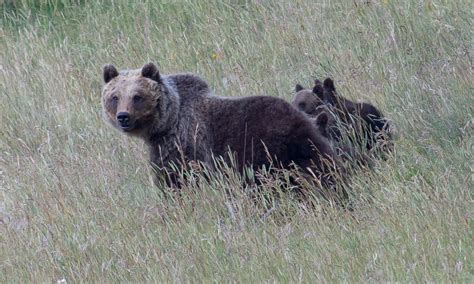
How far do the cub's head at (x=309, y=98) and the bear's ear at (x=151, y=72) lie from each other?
5.13 feet

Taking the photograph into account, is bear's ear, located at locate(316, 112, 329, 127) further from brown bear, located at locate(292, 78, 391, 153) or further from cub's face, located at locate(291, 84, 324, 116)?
cub's face, located at locate(291, 84, 324, 116)

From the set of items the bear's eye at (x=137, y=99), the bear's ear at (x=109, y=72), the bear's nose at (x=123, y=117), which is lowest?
the bear's nose at (x=123, y=117)

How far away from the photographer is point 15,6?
14289 mm

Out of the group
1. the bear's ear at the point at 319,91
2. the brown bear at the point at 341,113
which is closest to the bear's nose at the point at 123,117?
the brown bear at the point at 341,113

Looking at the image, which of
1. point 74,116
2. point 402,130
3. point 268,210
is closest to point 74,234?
point 268,210

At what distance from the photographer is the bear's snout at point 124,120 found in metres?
8.38

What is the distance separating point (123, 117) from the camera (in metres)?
8.39

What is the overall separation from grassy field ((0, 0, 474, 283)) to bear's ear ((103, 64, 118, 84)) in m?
0.78

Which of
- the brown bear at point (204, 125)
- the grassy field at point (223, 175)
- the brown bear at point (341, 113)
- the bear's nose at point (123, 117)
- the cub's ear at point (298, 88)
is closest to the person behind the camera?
the grassy field at point (223, 175)

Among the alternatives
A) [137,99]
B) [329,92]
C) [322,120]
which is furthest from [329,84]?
[137,99]

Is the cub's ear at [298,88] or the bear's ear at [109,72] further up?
the bear's ear at [109,72]

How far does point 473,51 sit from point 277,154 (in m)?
2.80

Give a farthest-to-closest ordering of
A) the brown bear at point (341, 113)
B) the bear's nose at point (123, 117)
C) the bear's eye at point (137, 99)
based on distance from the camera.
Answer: the brown bear at point (341, 113)
the bear's eye at point (137, 99)
the bear's nose at point (123, 117)

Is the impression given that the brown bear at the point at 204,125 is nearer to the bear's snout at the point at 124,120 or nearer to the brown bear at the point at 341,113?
the bear's snout at the point at 124,120
